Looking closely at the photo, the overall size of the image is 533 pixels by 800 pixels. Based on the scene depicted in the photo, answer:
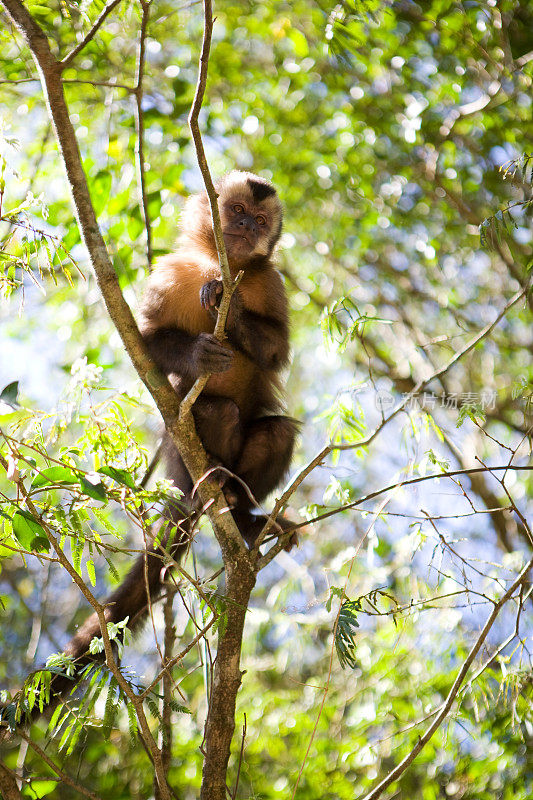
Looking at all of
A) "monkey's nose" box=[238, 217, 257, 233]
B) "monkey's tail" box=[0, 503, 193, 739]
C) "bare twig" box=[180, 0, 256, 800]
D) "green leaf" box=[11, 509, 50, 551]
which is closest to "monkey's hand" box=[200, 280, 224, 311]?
"bare twig" box=[180, 0, 256, 800]

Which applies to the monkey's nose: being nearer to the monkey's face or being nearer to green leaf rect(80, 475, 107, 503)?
the monkey's face

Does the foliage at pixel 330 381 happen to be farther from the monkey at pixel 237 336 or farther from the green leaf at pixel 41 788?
the monkey at pixel 237 336

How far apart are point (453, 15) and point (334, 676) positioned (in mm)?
4736

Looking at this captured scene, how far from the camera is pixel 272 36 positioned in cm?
627

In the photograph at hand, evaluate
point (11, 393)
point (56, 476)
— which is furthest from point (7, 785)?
point (11, 393)

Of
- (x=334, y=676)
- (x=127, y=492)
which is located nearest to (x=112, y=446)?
(x=127, y=492)

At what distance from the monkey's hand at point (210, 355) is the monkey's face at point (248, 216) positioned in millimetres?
863

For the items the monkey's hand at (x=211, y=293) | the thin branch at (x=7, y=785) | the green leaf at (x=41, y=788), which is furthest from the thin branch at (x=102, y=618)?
the monkey's hand at (x=211, y=293)

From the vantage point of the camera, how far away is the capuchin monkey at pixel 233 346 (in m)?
3.74

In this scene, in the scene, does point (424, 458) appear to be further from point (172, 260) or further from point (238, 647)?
point (172, 260)

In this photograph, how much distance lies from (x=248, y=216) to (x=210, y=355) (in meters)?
1.21

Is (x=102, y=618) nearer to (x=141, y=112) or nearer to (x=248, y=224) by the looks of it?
(x=141, y=112)

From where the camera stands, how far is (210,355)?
3387 millimetres

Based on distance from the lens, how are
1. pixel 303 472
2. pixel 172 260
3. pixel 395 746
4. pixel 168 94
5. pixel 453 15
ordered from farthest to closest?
pixel 168 94 < pixel 453 15 < pixel 172 260 < pixel 395 746 < pixel 303 472
